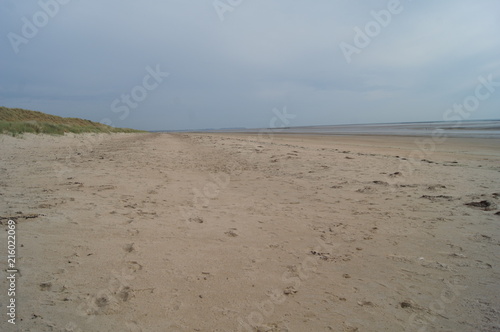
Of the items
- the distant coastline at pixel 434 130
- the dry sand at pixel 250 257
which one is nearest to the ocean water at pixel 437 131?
the distant coastline at pixel 434 130

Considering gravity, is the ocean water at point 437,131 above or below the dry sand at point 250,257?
above

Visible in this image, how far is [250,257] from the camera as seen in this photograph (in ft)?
10.8

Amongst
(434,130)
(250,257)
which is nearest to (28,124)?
(250,257)

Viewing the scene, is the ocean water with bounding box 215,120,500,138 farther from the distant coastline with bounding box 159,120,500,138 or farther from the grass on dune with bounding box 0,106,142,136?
the grass on dune with bounding box 0,106,142,136

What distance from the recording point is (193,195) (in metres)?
5.87

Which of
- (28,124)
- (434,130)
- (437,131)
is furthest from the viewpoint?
(434,130)

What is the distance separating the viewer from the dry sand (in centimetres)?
229

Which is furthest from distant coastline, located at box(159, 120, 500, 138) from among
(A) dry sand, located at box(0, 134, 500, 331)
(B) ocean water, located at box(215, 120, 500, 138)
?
(A) dry sand, located at box(0, 134, 500, 331)

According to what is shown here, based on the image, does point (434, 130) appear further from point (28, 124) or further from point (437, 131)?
point (28, 124)

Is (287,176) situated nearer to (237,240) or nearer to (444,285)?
(237,240)

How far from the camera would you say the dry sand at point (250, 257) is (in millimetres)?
2289

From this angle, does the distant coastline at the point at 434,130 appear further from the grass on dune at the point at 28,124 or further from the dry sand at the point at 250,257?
the grass on dune at the point at 28,124

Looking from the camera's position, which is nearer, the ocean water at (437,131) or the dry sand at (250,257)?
the dry sand at (250,257)

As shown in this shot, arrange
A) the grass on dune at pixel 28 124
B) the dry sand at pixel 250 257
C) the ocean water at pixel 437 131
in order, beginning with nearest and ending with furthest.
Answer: the dry sand at pixel 250 257 → the grass on dune at pixel 28 124 → the ocean water at pixel 437 131
